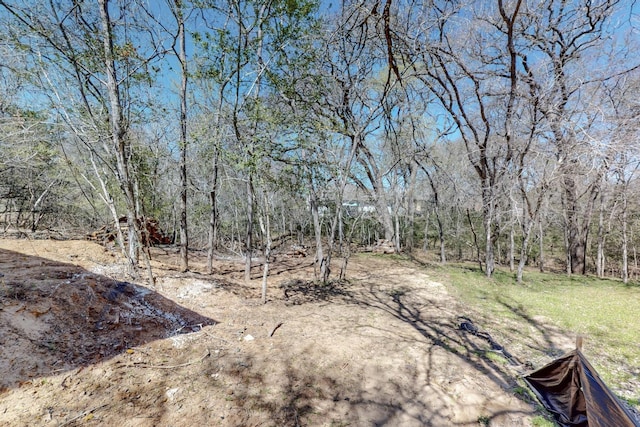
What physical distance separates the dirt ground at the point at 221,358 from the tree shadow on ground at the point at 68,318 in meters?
0.02

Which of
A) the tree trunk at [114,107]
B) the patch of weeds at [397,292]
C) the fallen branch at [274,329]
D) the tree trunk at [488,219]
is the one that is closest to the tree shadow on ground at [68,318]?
the fallen branch at [274,329]

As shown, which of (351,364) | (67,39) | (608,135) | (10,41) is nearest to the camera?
(351,364)

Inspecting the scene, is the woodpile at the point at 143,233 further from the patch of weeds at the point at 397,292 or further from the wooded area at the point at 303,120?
the patch of weeds at the point at 397,292

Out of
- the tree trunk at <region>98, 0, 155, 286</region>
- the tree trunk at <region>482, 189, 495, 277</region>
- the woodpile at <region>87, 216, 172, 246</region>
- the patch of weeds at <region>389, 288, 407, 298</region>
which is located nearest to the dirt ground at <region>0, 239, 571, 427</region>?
the woodpile at <region>87, 216, 172, 246</region>

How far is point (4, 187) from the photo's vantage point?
7887mm

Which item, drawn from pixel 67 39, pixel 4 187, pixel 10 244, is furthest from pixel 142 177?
pixel 4 187

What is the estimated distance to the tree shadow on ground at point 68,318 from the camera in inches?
101

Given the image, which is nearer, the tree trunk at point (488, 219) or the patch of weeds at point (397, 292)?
the patch of weeds at point (397, 292)

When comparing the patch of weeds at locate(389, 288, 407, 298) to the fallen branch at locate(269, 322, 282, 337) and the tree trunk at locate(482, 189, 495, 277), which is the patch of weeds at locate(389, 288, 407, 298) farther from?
the fallen branch at locate(269, 322, 282, 337)

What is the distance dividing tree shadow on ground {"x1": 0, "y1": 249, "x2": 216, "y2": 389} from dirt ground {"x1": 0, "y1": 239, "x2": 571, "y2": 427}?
15 mm

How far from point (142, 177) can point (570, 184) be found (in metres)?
11.4

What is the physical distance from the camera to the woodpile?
20.2 ft

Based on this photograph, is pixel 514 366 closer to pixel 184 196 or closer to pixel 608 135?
pixel 608 135

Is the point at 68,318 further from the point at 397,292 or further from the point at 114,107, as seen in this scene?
the point at 397,292
